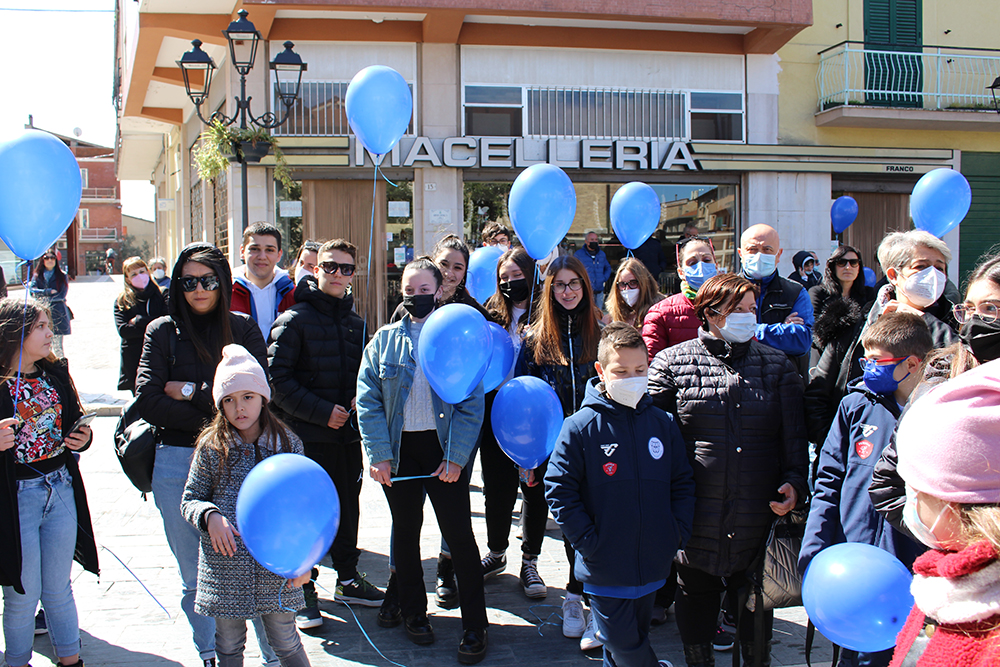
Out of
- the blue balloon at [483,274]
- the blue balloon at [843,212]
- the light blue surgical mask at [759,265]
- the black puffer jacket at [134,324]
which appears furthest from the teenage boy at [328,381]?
the blue balloon at [843,212]

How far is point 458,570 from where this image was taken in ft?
11.8

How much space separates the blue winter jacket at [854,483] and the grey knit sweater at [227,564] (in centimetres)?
205

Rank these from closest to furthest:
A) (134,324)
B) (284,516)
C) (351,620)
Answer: (284,516) < (351,620) < (134,324)

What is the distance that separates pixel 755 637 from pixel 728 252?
36.2ft

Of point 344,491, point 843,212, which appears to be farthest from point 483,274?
point 843,212

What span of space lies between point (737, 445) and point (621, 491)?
22.3 inches

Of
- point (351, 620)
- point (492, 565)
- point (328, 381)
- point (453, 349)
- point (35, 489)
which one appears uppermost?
point (453, 349)

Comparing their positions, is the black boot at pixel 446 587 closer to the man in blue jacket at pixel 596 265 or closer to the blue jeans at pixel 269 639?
the blue jeans at pixel 269 639

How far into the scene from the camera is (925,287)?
138 inches

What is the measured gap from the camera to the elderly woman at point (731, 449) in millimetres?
3125

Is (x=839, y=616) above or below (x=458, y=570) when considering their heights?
above

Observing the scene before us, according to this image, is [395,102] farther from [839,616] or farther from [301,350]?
[839,616]

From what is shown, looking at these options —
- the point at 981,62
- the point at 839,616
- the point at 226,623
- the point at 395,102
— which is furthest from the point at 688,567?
the point at 981,62

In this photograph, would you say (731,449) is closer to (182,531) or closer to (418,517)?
(418,517)
